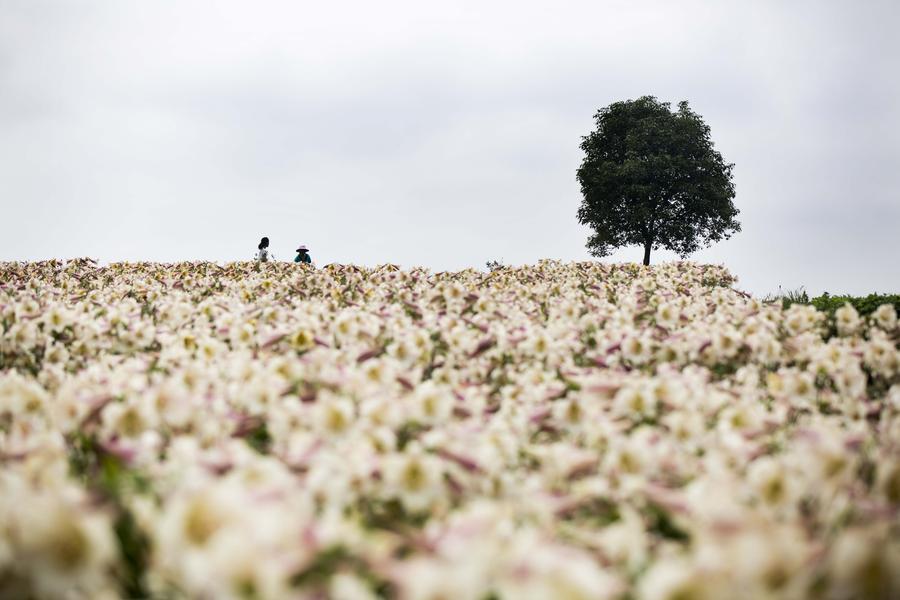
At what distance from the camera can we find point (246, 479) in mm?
2072

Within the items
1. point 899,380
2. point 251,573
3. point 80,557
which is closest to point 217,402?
point 80,557

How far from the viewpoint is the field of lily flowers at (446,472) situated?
5.34 ft

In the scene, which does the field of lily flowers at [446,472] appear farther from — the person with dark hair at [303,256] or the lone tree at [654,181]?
the lone tree at [654,181]

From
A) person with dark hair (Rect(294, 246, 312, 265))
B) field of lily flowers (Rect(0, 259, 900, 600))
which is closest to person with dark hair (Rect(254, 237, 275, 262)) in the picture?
person with dark hair (Rect(294, 246, 312, 265))

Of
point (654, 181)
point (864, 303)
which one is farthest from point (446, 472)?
point (654, 181)

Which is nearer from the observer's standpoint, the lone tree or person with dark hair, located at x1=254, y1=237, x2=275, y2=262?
person with dark hair, located at x1=254, y1=237, x2=275, y2=262

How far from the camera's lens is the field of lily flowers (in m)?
1.63

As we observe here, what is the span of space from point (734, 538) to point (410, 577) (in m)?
0.82

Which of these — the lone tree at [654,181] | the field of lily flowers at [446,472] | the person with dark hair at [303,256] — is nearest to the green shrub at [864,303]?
the field of lily flowers at [446,472]

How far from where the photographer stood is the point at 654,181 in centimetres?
3319

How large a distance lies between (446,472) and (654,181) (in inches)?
1301

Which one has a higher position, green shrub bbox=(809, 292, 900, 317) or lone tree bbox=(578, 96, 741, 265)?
lone tree bbox=(578, 96, 741, 265)

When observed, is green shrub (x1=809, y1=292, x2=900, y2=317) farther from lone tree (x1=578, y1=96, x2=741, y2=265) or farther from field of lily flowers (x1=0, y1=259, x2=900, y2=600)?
lone tree (x1=578, y1=96, x2=741, y2=265)

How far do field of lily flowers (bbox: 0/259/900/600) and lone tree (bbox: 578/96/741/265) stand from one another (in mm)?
28698
